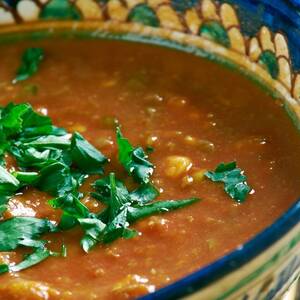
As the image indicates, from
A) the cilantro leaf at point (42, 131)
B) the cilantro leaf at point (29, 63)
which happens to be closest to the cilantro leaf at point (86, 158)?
the cilantro leaf at point (42, 131)

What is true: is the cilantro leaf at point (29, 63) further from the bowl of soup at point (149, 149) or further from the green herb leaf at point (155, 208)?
the green herb leaf at point (155, 208)

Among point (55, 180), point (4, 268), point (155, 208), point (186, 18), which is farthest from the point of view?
point (186, 18)

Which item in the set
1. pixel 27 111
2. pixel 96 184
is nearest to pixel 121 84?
pixel 27 111

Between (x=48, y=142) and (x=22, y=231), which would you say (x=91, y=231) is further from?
(x=48, y=142)

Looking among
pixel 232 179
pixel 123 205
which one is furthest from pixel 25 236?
pixel 232 179

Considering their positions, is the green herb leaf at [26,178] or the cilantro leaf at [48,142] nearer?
the green herb leaf at [26,178]

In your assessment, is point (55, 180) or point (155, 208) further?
point (55, 180)

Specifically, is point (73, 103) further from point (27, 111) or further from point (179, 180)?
point (179, 180)

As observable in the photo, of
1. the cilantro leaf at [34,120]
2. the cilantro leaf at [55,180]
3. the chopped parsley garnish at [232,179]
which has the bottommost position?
the cilantro leaf at [34,120]
